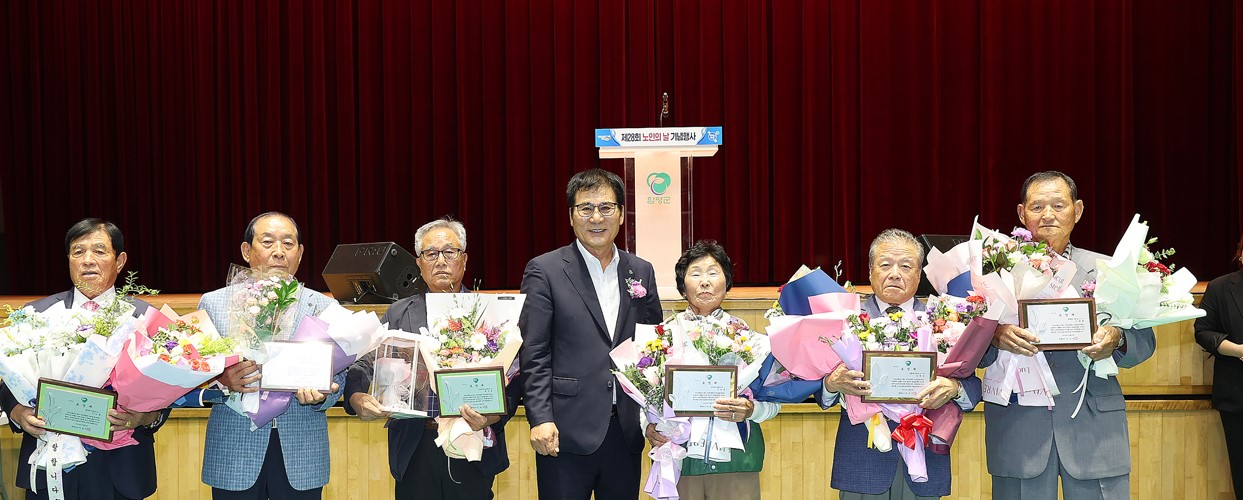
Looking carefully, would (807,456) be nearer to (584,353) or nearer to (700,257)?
(700,257)

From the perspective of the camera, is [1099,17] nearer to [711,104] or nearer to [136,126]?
[711,104]

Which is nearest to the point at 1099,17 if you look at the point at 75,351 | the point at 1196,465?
the point at 1196,465

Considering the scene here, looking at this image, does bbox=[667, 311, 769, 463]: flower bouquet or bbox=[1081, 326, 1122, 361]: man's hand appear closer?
bbox=[667, 311, 769, 463]: flower bouquet

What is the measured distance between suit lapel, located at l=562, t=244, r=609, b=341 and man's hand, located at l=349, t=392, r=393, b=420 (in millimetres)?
679

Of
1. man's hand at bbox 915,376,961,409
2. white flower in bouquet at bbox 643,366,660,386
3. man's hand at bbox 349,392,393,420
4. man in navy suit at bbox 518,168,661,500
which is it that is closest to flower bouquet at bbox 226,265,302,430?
man's hand at bbox 349,392,393,420

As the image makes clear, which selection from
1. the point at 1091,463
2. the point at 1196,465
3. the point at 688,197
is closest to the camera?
the point at 1091,463

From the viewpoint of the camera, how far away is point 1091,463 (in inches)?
118

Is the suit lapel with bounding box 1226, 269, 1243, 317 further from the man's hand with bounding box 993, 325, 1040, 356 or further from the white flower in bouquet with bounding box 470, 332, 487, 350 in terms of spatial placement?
the white flower in bouquet with bounding box 470, 332, 487, 350

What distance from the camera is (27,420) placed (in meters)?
2.85

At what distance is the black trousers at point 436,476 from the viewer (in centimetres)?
305

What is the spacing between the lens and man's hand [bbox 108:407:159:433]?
281cm

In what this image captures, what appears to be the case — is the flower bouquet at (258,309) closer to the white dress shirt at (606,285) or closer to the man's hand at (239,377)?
the man's hand at (239,377)

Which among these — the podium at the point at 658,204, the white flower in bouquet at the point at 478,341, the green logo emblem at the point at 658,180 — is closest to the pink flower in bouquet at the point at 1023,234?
the white flower in bouquet at the point at 478,341

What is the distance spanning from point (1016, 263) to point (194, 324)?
2.43 meters
